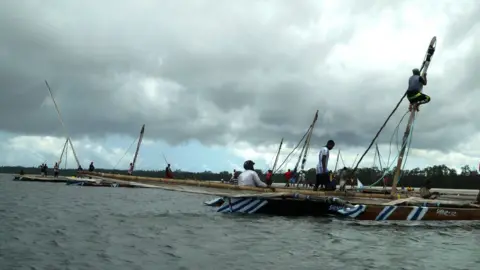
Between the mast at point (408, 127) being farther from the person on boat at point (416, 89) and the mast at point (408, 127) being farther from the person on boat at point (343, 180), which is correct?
the person on boat at point (343, 180)

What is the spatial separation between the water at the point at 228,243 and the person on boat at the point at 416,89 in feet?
15.6

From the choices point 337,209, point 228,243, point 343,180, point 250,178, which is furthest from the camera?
point 343,180

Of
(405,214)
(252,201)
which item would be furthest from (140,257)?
(405,214)

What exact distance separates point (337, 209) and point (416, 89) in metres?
5.67

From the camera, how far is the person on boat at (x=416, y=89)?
17766 mm

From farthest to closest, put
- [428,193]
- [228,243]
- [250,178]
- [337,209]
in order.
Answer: [428,193]
[250,178]
[337,209]
[228,243]

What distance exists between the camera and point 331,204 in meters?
17.1

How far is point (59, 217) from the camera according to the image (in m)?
16.9

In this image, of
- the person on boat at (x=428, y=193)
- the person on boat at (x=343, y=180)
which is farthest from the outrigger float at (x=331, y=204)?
the person on boat at (x=343, y=180)

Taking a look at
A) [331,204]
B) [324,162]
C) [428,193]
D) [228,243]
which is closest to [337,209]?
[331,204]

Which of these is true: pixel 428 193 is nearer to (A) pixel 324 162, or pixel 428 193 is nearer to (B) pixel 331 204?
→ (A) pixel 324 162

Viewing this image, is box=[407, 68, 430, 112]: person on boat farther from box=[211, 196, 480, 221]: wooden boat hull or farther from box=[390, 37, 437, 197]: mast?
box=[211, 196, 480, 221]: wooden boat hull

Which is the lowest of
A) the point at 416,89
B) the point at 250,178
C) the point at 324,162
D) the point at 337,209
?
the point at 337,209

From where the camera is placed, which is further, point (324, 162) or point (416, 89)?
point (324, 162)
